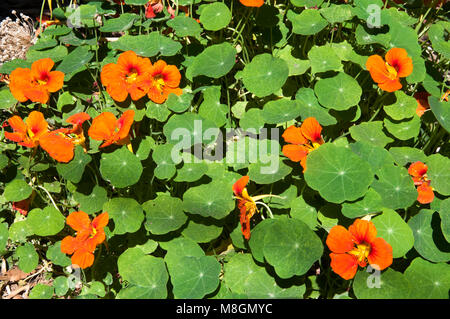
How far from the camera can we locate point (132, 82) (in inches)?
69.8

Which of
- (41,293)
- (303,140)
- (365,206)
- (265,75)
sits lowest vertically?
(41,293)

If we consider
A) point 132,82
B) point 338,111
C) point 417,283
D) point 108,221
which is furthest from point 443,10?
point 108,221

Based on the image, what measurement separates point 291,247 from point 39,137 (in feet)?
3.70

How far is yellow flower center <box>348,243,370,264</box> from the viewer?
4.53ft

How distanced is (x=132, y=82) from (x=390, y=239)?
121cm

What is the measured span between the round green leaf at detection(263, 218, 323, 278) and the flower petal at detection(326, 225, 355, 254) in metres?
0.08

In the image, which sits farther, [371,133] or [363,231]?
[371,133]

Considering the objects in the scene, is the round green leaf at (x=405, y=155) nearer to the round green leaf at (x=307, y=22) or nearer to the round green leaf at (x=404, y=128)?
the round green leaf at (x=404, y=128)

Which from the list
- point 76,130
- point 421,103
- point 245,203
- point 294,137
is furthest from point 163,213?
point 421,103

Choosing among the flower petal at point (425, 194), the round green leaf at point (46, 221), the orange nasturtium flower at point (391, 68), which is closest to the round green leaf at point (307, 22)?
the orange nasturtium flower at point (391, 68)

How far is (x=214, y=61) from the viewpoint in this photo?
183 cm

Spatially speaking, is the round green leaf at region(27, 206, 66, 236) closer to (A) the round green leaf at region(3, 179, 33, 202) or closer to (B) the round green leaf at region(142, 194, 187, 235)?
(A) the round green leaf at region(3, 179, 33, 202)

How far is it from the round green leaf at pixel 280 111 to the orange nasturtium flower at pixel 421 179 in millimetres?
497

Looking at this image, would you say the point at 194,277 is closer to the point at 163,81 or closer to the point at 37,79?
the point at 163,81
